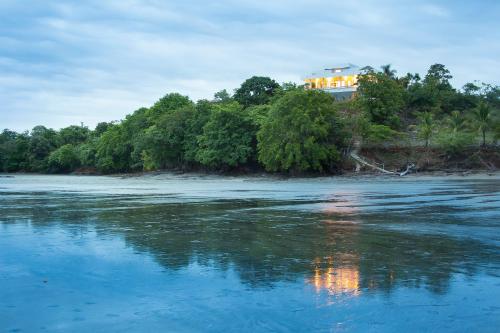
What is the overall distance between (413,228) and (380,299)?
279 inches

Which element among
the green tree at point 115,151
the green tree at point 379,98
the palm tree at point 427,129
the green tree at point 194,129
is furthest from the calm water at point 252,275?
the green tree at point 115,151

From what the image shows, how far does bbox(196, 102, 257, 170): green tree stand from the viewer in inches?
2438

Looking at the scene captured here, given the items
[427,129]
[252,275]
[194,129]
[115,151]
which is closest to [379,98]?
[427,129]

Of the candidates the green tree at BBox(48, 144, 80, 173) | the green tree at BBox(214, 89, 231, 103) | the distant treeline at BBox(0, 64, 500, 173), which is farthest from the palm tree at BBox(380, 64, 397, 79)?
the green tree at BBox(48, 144, 80, 173)

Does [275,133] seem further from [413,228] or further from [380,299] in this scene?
[380,299]

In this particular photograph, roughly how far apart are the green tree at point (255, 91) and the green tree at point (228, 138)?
1347 cm

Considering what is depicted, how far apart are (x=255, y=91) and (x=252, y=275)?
240 feet

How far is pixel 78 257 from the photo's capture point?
9758mm

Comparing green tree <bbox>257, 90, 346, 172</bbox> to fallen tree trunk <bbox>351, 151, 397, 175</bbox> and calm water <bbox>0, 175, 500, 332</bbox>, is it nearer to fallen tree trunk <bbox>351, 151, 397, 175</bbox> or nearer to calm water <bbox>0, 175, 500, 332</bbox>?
fallen tree trunk <bbox>351, 151, 397, 175</bbox>

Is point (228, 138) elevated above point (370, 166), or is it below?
above

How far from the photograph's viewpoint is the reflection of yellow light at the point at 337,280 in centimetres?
693

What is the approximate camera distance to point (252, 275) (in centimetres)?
797

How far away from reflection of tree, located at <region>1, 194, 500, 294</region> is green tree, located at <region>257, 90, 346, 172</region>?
35.7m

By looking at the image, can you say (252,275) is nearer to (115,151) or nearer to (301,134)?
(301,134)
